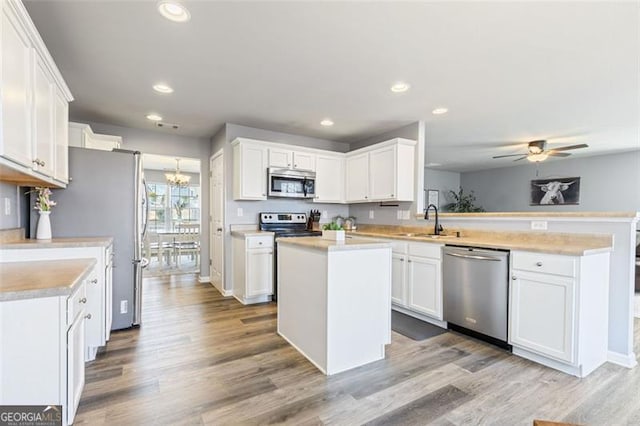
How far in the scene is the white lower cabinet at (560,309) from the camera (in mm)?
2125

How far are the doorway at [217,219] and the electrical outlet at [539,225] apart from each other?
374 cm

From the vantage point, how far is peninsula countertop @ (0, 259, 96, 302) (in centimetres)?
123

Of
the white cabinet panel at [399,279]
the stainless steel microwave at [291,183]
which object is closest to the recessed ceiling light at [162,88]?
the stainless steel microwave at [291,183]

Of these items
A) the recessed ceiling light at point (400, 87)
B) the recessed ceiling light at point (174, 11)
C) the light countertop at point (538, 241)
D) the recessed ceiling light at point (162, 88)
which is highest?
the recessed ceiling light at point (400, 87)

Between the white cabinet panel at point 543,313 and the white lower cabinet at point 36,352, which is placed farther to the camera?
the white cabinet panel at point 543,313

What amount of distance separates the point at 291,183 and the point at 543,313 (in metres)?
3.29

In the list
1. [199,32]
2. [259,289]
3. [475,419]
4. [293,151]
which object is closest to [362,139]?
[293,151]

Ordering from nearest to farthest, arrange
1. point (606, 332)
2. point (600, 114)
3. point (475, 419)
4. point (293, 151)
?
1. point (475, 419)
2. point (606, 332)
3. point (600, 114)
4. point (293, 151)

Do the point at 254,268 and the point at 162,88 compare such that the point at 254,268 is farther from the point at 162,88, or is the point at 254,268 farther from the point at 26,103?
the point at 26,103

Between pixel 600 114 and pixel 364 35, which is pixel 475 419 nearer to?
pixel 364 35

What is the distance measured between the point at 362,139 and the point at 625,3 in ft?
11.6

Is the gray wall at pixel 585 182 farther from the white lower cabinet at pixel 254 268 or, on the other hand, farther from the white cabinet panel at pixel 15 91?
the white cabinet panel at pixel 15 91

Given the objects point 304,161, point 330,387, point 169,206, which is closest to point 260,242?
point 304,161

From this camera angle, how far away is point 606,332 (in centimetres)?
238
